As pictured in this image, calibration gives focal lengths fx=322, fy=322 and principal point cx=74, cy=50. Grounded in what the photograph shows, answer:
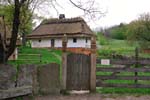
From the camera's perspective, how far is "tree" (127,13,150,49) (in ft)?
189

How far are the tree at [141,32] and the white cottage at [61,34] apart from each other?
8.89m

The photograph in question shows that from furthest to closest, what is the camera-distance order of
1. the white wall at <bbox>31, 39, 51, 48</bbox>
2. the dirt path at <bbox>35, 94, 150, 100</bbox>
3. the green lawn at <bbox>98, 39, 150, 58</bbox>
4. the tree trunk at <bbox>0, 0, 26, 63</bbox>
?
the white wall at <bbox>31, 39, 51, 48</bbox> → the green lawn at <bbox>98, 39, 150, 58</bbox> → the dirt path at <bbox>35, 94, 150, 100</bbox> → the tree trunk at <bbox>0, 0, 26, 63</bbox>

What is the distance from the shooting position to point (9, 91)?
27.5 ft

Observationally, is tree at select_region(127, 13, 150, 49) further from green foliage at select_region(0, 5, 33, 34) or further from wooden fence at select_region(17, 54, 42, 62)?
green foliage at select_region(0, 5, 33, 34)

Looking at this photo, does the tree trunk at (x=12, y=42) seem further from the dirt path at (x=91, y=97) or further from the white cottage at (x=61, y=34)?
the white cottage at (x=61, y=34)

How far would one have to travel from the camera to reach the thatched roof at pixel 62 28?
→ 173ft

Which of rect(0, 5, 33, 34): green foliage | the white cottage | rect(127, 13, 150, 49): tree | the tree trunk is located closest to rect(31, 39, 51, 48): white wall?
the white cottage

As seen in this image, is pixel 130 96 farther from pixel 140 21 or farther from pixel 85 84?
pixel 140 21

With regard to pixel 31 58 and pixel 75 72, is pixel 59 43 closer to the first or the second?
A: pixel 31 58

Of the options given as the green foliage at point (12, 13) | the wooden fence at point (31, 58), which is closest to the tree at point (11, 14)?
the green foliage at point (12, 13)

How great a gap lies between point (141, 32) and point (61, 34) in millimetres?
14562

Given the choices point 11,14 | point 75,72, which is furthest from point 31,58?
point 75,72

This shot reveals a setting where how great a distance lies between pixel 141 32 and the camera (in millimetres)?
57719

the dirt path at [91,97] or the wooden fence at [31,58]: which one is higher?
the wooden fence at [31,58]
